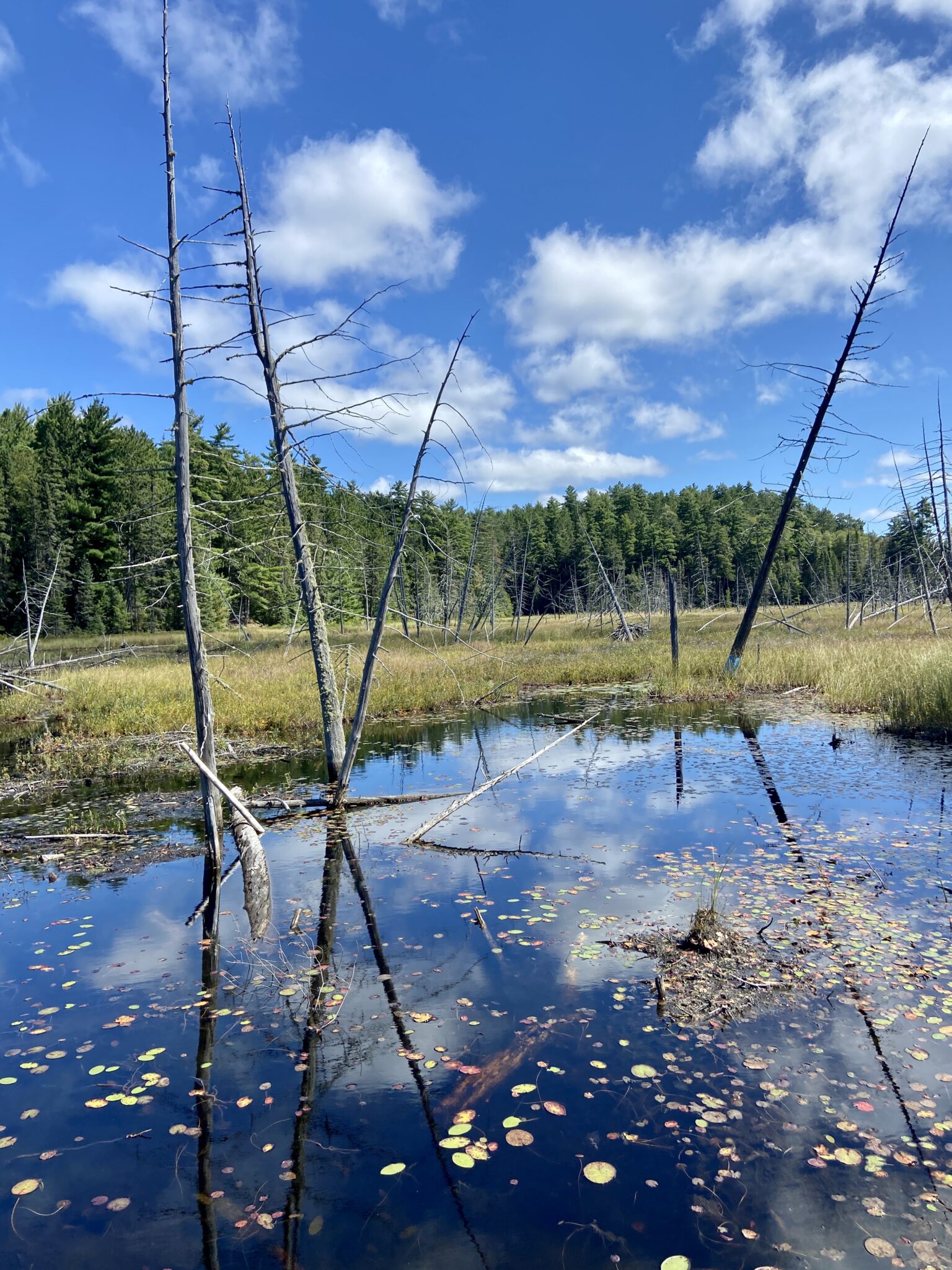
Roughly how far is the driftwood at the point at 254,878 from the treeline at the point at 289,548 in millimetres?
2621

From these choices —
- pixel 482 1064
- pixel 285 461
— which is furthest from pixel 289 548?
pixel 482 1064

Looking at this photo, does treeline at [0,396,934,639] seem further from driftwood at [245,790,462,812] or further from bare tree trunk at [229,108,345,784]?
driftwood at [245,790,462,812]

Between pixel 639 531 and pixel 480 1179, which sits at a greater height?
pixel 639 531

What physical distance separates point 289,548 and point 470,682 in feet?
41.5

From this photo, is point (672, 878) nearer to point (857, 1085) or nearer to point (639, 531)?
point (857, 1085)

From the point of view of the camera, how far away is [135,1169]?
3697mm

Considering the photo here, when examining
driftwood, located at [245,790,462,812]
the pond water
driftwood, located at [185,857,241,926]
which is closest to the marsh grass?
driftwood, located at [245,790,462,812]

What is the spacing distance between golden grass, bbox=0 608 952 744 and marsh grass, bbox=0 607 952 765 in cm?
4

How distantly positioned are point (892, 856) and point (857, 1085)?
4.18m

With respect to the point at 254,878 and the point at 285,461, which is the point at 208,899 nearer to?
the point at 254,878

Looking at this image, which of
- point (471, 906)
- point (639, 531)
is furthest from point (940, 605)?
point (639, 531)

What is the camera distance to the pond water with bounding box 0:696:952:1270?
10.6 feet

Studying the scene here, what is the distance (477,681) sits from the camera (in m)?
22.4

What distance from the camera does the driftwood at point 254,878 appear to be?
21.9 feet
